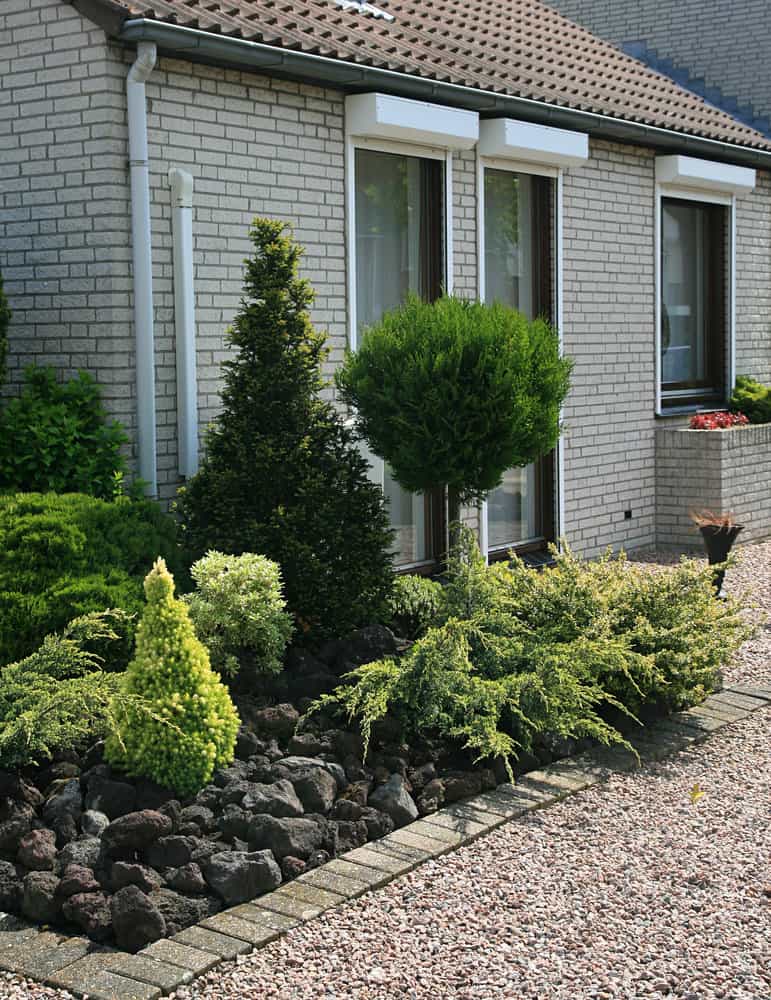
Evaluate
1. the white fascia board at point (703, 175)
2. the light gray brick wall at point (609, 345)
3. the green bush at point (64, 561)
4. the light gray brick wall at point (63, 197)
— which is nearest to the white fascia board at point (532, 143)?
the light gray brick wall at point (609, 345)

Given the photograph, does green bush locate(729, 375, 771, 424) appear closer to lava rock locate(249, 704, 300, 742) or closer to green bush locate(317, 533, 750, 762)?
green bush locate(317, 533, 750, 762)

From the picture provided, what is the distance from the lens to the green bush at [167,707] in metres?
4.82

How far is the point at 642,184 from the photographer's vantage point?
37.9 feet

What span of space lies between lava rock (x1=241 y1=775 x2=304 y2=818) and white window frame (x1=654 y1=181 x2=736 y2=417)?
7791mm

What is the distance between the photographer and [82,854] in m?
4.41

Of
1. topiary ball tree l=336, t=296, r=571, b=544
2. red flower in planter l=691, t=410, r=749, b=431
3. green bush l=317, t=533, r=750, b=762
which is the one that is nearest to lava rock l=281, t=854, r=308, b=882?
green bush l=317, t=533, r=750, b=762

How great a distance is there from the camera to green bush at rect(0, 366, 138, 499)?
22.0ft

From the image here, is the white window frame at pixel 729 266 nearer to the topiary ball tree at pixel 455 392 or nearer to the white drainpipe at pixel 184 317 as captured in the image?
the topiary ball tree at pixel 455 392

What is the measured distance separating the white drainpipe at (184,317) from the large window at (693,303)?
20.1 feet

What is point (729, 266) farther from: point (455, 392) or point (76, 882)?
point (76, 882)

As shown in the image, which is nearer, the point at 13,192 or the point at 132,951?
the point at 132,951

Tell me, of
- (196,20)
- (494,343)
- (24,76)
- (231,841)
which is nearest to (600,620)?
(494,343)

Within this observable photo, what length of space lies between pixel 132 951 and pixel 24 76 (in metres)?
5.05

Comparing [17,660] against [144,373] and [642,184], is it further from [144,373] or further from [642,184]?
[642,184]
